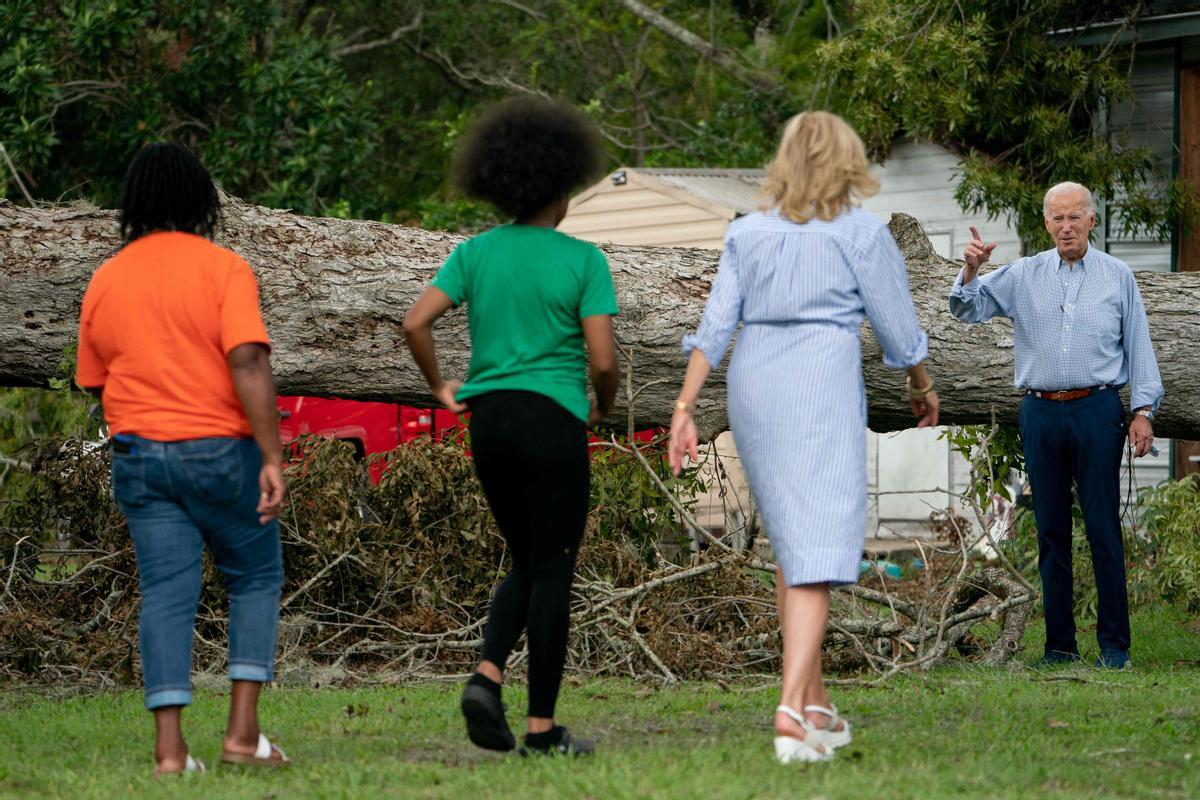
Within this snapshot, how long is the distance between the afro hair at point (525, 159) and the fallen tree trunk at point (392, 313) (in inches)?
105

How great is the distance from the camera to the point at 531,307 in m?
4.59

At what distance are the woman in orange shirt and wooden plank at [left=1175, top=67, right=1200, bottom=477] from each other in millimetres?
9429

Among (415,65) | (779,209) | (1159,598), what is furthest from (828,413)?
(415,65)

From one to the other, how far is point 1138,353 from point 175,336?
430 centimetres

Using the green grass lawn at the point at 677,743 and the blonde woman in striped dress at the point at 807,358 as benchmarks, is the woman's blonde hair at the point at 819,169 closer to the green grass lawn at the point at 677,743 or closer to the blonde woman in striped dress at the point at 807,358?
the blonde woman in striped dress at the point at 807,358

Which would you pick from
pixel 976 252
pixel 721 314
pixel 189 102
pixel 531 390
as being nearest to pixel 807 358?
pixel 721 314

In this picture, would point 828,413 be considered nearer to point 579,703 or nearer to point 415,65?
point 579,703

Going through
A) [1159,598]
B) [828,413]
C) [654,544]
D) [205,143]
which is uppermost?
[205,143]

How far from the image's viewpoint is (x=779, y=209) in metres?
4.75

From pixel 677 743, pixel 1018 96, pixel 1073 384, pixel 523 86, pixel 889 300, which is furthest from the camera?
pixel 523 86

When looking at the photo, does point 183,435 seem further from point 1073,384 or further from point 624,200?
point 624,200

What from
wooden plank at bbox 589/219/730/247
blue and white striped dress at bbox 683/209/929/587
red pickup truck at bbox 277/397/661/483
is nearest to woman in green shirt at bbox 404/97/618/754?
blue and white striped dress at bbox 683/209/929/587

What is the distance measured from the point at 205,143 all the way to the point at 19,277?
12145 millimetres

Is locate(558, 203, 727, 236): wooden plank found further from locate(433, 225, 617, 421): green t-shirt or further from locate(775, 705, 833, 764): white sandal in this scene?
locate(775, 705, 833, 764): white sandal
